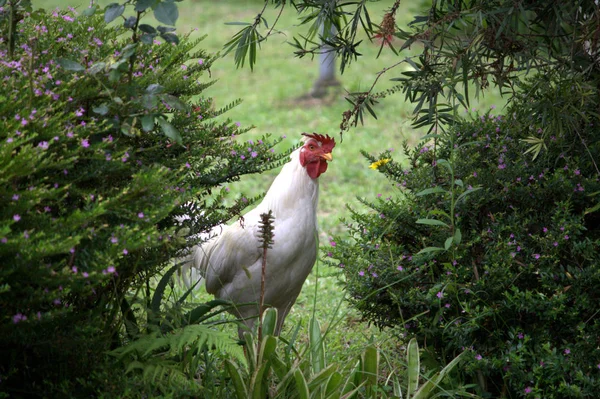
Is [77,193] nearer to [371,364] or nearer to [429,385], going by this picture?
[371,364]

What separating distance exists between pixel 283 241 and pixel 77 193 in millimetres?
1361

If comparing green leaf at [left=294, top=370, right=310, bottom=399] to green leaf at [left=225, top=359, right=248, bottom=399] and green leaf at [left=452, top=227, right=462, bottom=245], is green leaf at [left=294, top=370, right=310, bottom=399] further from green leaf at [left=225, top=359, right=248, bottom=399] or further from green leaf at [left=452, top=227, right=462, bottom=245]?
green leaf at [left=452, top=227, right=462, bottom=245]

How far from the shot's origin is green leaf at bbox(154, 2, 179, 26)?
209 centimetres

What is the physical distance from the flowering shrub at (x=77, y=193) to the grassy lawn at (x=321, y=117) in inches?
30.5

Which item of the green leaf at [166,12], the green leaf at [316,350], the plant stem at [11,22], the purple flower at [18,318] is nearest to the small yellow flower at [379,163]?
the green leaf at [316,350]

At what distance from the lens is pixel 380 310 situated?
10.1 ft

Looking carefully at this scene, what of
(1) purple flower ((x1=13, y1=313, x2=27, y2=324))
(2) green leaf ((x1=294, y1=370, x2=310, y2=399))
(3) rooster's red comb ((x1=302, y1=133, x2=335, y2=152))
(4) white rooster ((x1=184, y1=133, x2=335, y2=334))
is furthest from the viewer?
(3) rooster's red comb ((x1=302, y1=133, x2=335, y2=152))

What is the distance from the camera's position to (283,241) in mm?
3359

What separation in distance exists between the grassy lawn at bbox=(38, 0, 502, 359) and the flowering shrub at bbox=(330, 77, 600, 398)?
36cm

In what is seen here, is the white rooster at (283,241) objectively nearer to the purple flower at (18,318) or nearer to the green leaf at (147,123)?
the green leaf at (147,123)

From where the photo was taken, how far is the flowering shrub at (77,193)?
1.95 m

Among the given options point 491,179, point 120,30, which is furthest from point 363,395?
point 120,30

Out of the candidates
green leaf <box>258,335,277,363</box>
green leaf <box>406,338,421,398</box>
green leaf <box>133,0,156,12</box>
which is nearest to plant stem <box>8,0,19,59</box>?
green leaf <box>133,0,156,12</box>

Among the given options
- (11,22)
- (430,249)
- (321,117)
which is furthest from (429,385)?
(321,117)
